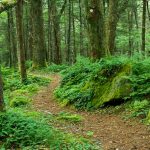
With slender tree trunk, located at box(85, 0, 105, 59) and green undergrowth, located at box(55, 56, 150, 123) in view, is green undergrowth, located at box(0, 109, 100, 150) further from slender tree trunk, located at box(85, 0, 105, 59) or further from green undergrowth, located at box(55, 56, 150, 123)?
slender tree trunk, located at box(85, 0, 105, 59)

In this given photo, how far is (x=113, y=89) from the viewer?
11.3 meters

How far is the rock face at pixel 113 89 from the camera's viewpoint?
11000 millimetres

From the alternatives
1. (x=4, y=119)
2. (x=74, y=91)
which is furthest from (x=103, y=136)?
(x=74, y=91)

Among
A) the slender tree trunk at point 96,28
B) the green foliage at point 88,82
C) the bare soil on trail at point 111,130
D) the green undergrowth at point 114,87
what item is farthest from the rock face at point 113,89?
the slender tree trunk at point 96,28

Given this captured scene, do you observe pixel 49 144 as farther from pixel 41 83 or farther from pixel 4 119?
pixel 41 83

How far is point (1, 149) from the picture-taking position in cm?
681

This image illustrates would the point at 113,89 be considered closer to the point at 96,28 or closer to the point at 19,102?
the point at 96,28

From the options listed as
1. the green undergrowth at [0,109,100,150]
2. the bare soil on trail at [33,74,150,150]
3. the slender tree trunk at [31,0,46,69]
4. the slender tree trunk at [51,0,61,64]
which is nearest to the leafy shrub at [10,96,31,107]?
the bare soil on trail at [33,74,150,150]

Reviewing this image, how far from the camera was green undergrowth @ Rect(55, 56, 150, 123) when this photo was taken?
10562 mm

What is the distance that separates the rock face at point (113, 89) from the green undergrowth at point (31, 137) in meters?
3.35

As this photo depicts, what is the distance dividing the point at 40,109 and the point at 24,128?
4340 mm

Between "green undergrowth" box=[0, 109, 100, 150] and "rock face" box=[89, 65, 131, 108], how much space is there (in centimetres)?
335

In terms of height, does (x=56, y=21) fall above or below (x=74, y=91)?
above

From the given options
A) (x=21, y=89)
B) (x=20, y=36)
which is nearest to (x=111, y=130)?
(x=21, y=89)
